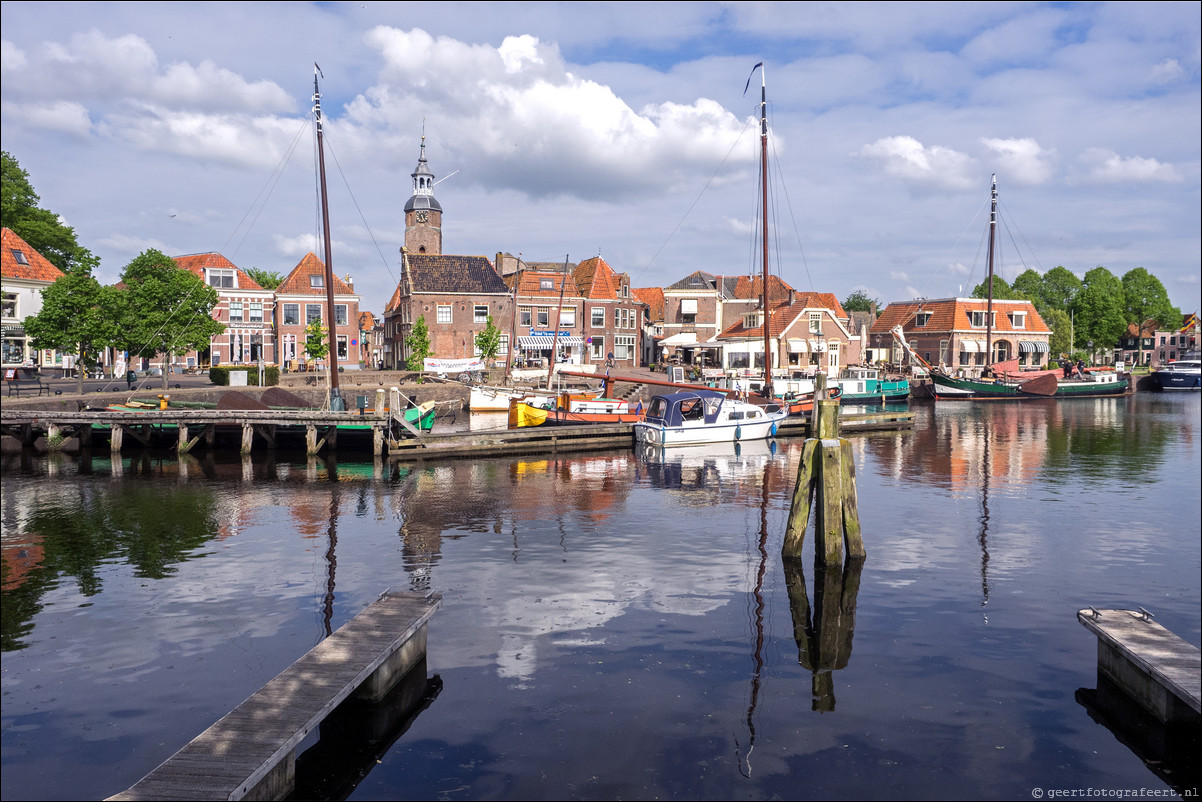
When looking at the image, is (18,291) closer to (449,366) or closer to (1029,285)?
(449,366)

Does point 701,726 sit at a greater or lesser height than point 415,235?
lesser

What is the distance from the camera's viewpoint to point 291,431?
3762 centimetres

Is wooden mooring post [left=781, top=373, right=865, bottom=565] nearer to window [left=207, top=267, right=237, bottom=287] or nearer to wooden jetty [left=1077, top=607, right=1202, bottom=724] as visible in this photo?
wooden jetty [left=1077, top=607, right=1202, bottom=724]

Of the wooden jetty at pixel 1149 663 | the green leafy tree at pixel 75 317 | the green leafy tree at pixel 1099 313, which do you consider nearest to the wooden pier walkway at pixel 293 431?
the green leafy tree at pixel 75 317

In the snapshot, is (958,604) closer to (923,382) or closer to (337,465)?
(337,465)

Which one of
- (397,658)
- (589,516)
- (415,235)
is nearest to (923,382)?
(415,235)

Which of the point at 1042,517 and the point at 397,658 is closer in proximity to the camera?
the point at 397,658

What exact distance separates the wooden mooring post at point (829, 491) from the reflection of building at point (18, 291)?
60.9 metres

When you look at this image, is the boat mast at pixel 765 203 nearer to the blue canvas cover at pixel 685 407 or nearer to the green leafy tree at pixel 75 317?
the blue canvas cover at pixel 685 407

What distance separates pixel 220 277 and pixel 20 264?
16986mm

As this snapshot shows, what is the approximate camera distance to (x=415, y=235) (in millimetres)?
83688

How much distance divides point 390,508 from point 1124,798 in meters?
19.3

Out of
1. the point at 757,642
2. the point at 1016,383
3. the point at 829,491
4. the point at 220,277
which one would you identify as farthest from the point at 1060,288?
the point at 757,642

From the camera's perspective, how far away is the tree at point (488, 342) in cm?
6706
